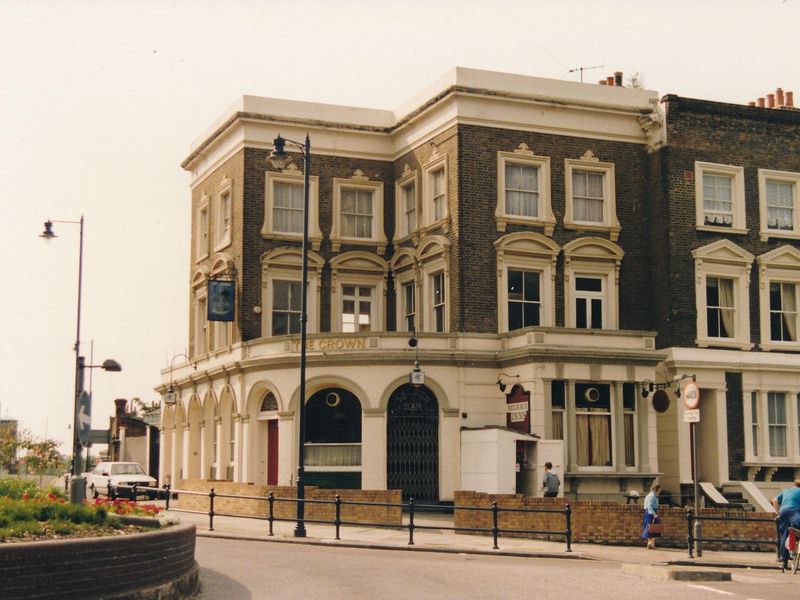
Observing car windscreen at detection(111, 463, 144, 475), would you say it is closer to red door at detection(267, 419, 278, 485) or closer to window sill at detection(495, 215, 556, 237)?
red door at detection(267, 419, 278, 485)

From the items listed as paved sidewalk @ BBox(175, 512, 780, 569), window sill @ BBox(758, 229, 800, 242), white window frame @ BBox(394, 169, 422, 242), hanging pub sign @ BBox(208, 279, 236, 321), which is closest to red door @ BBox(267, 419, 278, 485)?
hanging pub sign @ BBox(208, 279, 236, 321)

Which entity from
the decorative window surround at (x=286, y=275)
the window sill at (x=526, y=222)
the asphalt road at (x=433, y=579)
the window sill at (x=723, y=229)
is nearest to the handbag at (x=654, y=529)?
the asphalt road at (x=433, y=579)

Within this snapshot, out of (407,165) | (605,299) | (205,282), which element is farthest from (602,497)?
(205,282)

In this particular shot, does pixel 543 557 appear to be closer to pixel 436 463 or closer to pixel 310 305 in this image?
pixel 436 463

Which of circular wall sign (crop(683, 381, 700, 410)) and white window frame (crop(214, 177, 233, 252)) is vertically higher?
white window frame (crop(214, 177, 233, 252))

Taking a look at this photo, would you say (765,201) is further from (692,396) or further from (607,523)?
(692,396)

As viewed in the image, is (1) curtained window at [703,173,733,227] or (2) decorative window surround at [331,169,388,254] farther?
(2) decorative window surround at [331,169,388,254]

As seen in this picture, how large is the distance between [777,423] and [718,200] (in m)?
7.53

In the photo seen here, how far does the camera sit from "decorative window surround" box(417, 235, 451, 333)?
125 feet

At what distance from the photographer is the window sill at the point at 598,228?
39.1m

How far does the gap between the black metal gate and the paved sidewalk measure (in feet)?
17.3

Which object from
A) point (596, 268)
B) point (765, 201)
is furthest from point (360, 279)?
point (765, 201)

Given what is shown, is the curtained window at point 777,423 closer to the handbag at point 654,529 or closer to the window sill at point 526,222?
the window sill at point 526,222

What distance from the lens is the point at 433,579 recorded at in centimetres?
1895
